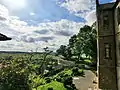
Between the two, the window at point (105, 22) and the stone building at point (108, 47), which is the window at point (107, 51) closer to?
the stone building at point (108, 47)

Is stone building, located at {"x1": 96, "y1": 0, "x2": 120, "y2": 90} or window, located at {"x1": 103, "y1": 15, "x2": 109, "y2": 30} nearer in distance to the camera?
stone building, located at {"x1": 96, "y1": 0, "x2": 120, "y2": 90}

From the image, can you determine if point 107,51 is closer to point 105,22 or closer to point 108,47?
point 108,47

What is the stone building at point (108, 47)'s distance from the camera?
22328 mm

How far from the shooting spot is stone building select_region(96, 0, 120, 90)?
879 inches

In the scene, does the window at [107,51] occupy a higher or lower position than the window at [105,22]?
lower

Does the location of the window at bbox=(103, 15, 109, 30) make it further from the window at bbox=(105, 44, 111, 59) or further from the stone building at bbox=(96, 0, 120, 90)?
the window at bbox=(105, 44, 111, 59)

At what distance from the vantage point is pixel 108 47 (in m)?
22.8

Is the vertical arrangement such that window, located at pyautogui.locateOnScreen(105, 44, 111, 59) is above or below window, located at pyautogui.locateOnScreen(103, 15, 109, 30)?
below

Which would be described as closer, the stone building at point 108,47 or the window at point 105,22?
the stone building at point 108,47

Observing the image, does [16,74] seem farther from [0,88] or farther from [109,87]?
[109,87]

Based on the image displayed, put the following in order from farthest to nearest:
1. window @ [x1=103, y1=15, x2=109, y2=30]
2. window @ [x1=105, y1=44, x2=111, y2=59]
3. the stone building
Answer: window @ [x1=103, y1=15, x2=109, y2=30] < window @ [x1=105, y1=44, x2=111, y2=59] < the stone building

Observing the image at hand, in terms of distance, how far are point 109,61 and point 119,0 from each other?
21.2ft

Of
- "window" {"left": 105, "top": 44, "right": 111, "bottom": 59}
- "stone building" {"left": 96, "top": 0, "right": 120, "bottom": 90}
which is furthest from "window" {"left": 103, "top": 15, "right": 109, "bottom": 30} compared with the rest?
"window" {"left": 105, "top": 44, "right": 111, "bottom": 59}

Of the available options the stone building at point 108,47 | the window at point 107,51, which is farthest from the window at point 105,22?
the window at point 107,51
